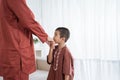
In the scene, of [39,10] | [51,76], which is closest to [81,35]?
[39,10]

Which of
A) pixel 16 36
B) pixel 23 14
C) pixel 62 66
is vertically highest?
pixel 23 14

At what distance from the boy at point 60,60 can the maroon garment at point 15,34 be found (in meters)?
0.31

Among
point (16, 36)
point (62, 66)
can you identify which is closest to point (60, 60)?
point (62, 66)

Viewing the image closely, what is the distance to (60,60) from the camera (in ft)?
6.03

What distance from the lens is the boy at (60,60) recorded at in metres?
1.80

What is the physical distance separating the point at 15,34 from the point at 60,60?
500mm

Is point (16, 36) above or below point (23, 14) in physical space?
below

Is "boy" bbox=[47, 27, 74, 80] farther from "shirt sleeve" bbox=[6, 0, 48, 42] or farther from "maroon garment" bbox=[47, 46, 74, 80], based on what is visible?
"shirt sleeve" bbox=[6, 0, 48, 42]

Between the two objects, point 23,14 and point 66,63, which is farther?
point 66,63

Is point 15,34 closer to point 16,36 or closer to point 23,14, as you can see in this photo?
point 16,36

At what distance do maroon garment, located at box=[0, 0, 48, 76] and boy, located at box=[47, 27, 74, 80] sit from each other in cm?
31

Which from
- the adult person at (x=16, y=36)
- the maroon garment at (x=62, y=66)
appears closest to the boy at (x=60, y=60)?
the maroon garment at (x=62, y=66)

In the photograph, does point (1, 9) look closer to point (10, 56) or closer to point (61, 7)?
point (10, 56)

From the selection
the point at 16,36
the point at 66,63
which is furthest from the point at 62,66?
the point at 16,36
